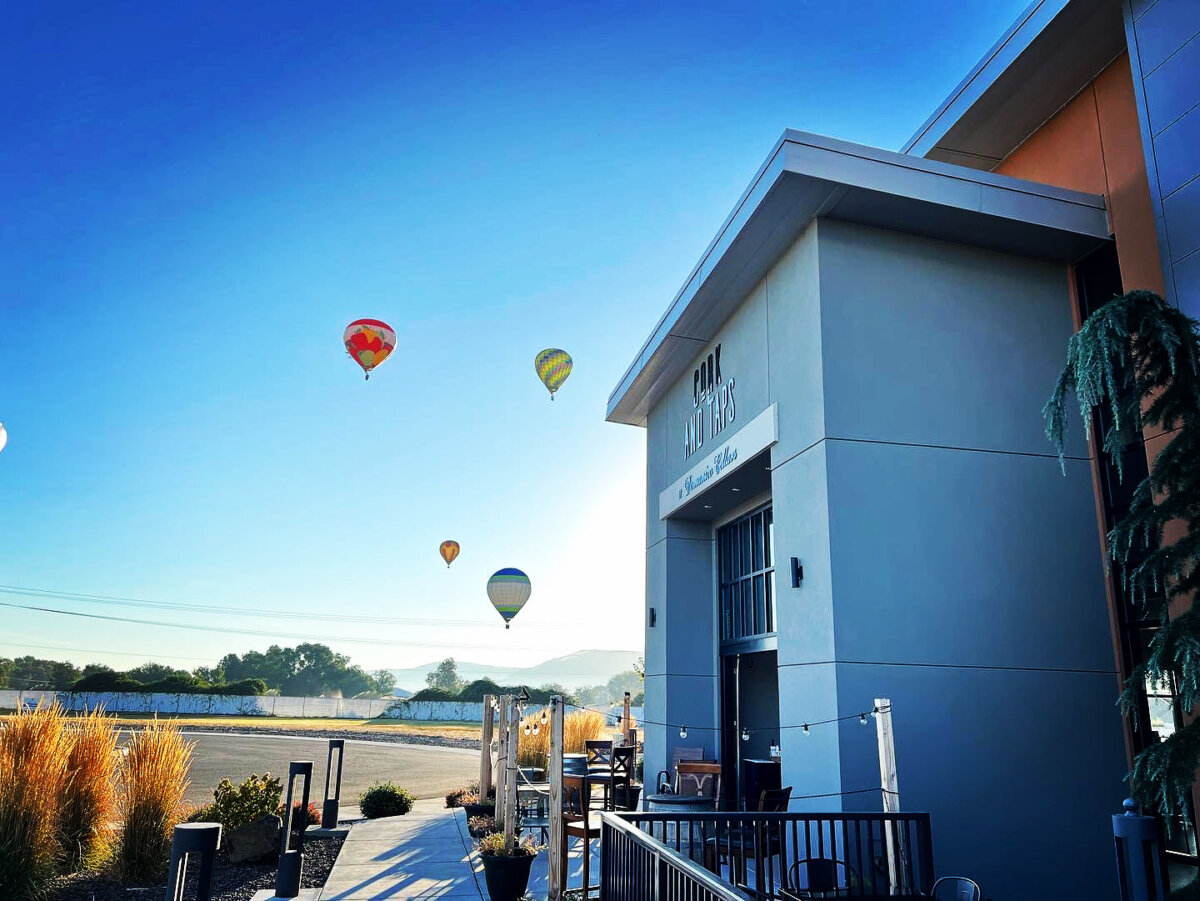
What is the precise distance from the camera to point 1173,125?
6750 millimetres

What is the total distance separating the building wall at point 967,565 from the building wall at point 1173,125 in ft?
5.91

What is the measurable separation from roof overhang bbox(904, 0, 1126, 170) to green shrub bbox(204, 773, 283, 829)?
10.6 m

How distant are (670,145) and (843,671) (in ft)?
27.1

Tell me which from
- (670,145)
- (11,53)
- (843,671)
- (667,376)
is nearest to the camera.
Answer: (843,671)

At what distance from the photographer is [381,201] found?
43.9ft

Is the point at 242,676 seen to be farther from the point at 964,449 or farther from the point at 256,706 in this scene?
the point at 964,449

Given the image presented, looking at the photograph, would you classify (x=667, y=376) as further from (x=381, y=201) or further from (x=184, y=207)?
(x=184, y=207)

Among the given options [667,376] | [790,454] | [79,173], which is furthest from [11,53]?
[790,454]

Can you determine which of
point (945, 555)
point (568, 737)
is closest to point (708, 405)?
point (945, 555)

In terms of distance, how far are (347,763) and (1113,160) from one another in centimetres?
2014

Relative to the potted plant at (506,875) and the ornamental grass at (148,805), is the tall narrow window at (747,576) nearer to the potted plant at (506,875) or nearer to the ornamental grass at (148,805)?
the potted plant at (506,875)

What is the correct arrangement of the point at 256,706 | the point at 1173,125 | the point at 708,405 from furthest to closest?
1. the point at 256,706
2. the point at 708,405
3. the point at 1173,125

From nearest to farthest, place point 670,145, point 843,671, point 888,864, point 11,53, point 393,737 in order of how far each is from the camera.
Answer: point 888,864
point 843,671
point 11,53
point 670,145
point 393,737

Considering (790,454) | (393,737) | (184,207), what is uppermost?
(184,207)
